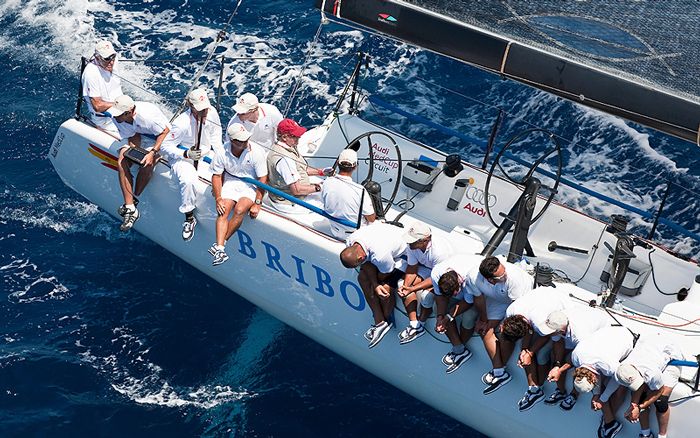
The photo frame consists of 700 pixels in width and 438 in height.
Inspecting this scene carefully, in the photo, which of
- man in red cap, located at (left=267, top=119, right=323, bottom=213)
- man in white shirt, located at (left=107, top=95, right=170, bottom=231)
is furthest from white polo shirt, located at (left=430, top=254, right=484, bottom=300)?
man in white shirt, located at (left=107, top=95, right=170, bottom=231)

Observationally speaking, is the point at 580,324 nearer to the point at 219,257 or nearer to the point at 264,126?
the point at 219,257

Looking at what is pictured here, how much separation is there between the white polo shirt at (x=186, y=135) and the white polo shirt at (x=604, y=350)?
409 centimetres

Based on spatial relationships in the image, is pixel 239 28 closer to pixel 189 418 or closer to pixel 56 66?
pixel 56 66

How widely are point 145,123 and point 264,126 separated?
1167mm

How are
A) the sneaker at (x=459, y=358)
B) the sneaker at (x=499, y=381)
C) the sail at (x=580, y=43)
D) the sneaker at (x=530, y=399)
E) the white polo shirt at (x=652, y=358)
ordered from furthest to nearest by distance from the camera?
the sneaker at (x=459, y=358), the sneaker at (x=499, y=381), the sneaker at (x=530, y=399), the sail at (x=580, y=43), the white polo shirt at (x=652, y=358)

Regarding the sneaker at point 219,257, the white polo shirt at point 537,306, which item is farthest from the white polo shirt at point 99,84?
the white polo shirt at point 537,306

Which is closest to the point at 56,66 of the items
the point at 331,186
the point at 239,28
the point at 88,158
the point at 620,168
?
the point at 239,28

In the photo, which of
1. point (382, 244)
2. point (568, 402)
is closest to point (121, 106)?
point (382, 244)

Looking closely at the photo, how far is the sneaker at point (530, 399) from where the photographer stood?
749 cm

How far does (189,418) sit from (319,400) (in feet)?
4.15

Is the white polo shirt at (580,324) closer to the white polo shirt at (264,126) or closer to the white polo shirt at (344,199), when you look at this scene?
the white polo shirt at (344,199)

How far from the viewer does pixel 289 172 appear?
868cm

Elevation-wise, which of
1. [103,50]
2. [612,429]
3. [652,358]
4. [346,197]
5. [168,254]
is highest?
[103,50]

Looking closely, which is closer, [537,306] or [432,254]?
[537,306]
